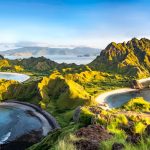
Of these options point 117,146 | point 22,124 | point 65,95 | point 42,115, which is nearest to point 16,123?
point 22,124

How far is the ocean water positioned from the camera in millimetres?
119150

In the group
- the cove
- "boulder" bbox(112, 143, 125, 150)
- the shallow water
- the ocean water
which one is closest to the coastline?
the cove

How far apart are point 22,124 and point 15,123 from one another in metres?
3.35

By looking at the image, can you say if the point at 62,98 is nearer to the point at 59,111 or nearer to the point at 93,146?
the point at 59,111

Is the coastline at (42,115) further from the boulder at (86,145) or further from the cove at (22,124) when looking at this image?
the boulder at (86,145)

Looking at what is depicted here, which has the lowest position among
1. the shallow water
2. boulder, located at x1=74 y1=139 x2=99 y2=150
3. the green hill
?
the shallow water

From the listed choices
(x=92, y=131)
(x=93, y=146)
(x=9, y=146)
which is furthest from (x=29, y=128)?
(x=93, y=146)

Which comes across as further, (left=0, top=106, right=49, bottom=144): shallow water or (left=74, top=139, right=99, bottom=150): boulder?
(left=0, top=106, right=49, bottom=144): shallow water

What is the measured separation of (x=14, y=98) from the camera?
19900 cm

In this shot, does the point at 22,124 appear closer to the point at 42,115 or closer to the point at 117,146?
the point at 42,115

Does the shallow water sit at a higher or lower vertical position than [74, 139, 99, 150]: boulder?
lower

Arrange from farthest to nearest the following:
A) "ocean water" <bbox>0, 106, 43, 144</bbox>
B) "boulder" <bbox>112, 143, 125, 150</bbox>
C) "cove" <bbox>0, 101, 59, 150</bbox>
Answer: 1. "ocean water" <bbox>0, 106, 43, 144</bbox>
2. "cove" <bbox>0, 101, 59, 150</bbox>
3. "boulder" <bbox>112, 143, 125, 150</bbox>

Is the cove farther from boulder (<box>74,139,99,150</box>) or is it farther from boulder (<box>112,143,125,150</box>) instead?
boulder (<box>112,143,125,150</box>)

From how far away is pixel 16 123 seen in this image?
461ft
